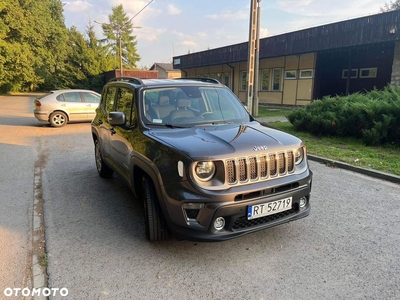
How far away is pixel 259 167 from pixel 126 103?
7.75ft

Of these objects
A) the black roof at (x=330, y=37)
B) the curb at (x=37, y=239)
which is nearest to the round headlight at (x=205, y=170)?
the curb at (x=37, y=239)

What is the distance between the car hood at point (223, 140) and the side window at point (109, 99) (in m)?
1.92

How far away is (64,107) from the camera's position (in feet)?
42.8

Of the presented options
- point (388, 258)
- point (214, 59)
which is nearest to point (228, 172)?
point (388, 258)

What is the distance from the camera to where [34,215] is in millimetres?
4238

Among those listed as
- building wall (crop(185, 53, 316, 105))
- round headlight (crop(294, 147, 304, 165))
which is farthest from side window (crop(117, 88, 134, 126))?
building wall (crop(185, 53, 316, 105))

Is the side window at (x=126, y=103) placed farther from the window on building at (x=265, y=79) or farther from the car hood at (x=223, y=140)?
the window on building at (x=265, y=79)

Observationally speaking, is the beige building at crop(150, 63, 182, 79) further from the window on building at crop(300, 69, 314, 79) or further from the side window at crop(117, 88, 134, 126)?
the side window at crop(117, 88, 134, 126)

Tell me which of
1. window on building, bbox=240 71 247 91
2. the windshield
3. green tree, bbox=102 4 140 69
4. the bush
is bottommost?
the bush

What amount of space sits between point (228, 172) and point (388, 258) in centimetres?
195

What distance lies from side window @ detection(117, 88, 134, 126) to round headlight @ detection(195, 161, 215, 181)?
159 centimetres

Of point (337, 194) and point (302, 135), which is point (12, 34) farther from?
point (337, 194)

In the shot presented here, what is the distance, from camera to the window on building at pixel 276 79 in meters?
20.8

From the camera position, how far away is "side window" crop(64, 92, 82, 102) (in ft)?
43.4
